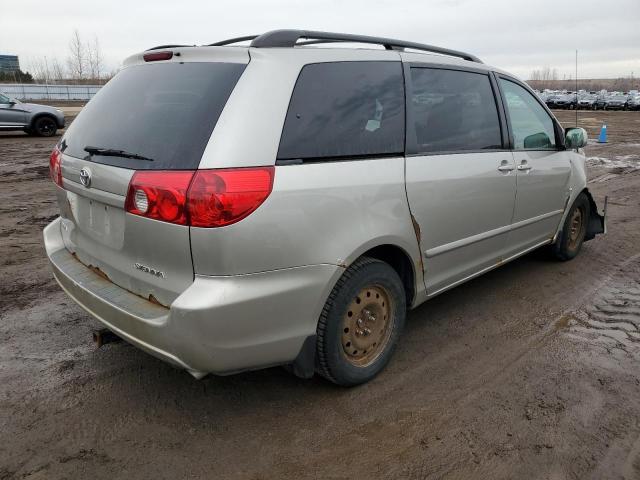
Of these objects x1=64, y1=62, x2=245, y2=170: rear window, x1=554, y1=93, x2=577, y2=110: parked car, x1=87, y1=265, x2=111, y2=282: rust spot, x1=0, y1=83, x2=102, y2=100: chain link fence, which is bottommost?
x1=87, y1=265, x2=111, y2=282: rust spot

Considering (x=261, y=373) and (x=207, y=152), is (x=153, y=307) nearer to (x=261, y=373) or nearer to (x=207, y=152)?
(x=207, y=152)

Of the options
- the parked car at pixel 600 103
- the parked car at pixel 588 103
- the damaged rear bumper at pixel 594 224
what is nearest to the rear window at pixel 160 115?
the damaged rear bumper at pixel 594 224

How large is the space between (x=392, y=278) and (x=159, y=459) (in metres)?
1.52

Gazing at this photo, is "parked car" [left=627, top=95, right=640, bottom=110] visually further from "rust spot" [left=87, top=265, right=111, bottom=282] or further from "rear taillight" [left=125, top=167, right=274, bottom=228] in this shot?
"rust spot" [left=87, top=265, right=111, bottom=282]

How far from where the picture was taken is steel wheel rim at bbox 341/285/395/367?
2.80 meters

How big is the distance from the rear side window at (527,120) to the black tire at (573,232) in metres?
0.89

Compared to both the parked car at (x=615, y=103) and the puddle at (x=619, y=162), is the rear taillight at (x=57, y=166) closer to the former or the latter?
the puddle at (x=619, y=162)

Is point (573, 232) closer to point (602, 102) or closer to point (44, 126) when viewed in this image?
point (44, 126)

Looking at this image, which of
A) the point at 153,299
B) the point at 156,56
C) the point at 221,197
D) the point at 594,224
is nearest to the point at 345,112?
the point at 221,197

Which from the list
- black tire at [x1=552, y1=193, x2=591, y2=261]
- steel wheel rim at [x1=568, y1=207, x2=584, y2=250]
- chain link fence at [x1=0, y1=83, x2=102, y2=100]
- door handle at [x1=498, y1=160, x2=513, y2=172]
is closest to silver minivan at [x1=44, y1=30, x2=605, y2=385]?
door handle at [x1=498, y1=160, x2=513, y2=172]

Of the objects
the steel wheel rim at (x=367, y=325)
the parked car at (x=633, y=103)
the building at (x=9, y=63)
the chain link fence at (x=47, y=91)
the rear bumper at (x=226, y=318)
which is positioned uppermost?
the building at (x=9, y=63)

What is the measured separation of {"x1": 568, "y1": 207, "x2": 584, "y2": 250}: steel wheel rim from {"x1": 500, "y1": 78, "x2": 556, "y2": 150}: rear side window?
3.60 feet

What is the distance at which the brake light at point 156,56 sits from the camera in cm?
262

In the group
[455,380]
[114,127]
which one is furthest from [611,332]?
[114,127]
